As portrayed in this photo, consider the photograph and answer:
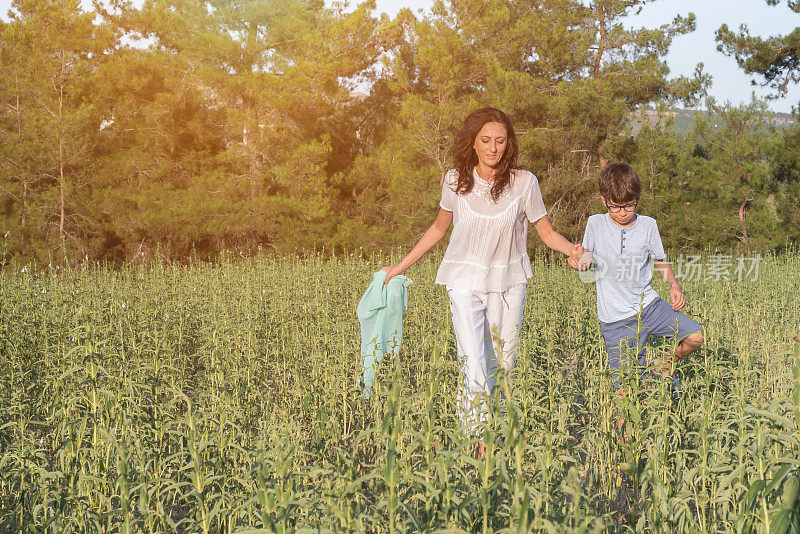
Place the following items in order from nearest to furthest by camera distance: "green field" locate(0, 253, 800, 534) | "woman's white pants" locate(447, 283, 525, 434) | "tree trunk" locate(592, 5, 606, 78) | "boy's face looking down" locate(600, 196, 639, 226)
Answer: "green field" locate(0, 253, 800, 534)
"woman's white pants" locate(447, 283, 525, 434)
"boy's face looking down" locate(600, 196, 639, 226)
"tree trunk" locate(592, 5, 606, 78)

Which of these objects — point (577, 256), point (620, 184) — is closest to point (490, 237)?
point (577, 256)

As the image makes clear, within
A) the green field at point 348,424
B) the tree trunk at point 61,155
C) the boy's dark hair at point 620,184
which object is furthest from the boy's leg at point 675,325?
the tree trunk at point 61,155

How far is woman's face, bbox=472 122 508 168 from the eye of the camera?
3840 mm

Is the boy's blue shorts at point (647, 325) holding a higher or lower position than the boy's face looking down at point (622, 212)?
lower

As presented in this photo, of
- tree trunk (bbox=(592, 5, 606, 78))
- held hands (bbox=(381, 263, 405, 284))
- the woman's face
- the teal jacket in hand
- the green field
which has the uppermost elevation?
tree trunk (bbox=(592, 5, 606, 78))

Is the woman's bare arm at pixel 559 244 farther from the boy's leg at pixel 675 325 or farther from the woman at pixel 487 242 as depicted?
the boy's leg at pixel 675 325

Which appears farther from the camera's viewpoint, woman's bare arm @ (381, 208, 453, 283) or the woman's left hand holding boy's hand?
woman's bare arm @ (381, 208, 453, 283)

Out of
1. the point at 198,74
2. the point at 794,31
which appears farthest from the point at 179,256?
the point at 794,31

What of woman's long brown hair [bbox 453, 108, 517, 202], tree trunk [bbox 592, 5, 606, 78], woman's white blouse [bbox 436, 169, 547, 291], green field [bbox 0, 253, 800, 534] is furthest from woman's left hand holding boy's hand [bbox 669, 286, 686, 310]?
tree trunk [bbox 592, 5, 606, 78]

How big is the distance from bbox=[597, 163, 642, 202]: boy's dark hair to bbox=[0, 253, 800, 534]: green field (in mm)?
1127

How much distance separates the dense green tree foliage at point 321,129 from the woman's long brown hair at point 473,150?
12.3 m

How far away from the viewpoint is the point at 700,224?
18.7 meters

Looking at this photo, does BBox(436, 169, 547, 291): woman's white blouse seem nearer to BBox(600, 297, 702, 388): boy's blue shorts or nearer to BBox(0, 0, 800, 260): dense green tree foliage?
BBox(600, 297, 702, 388): boy's blue shorts

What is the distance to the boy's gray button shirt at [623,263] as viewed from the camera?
4.25m
